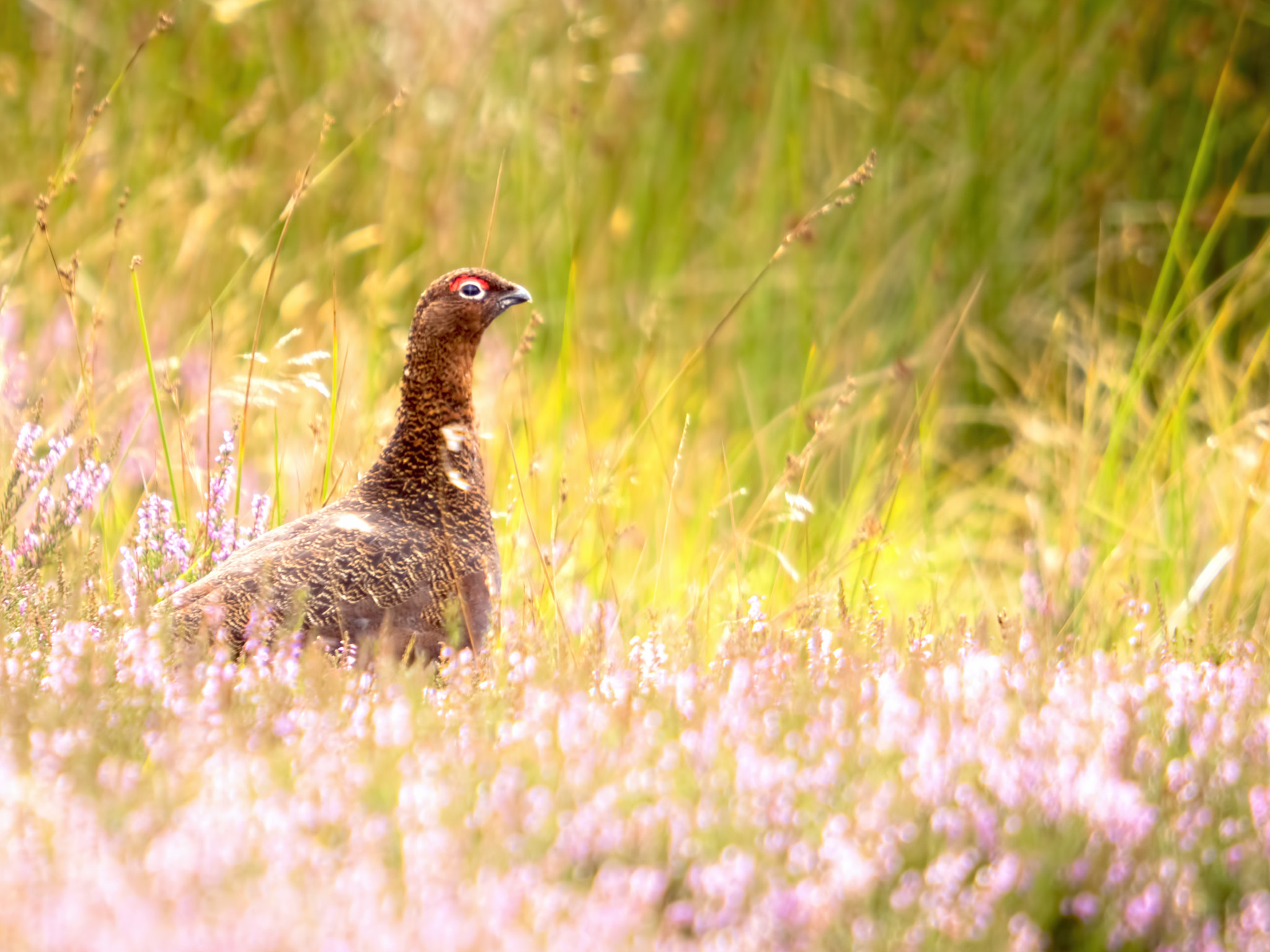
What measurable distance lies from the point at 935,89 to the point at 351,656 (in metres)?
5.20

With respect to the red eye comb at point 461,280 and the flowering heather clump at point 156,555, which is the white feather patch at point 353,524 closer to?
the flowering heather clump at point 156,555

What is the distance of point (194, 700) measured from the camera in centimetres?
237

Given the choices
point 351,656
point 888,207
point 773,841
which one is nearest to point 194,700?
point 351,656

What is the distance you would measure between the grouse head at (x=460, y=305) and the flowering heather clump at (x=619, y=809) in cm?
122

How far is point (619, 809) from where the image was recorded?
2.10m

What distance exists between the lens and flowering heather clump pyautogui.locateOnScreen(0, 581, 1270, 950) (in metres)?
1.80

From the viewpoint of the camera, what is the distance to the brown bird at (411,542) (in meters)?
2.94

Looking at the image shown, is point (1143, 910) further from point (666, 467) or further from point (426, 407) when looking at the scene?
point (666, 467)

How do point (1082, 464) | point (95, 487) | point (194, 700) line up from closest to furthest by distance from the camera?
point (194, 700) < point (95, 487) < point (1082, 464)

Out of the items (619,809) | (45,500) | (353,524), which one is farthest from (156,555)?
(619,809)

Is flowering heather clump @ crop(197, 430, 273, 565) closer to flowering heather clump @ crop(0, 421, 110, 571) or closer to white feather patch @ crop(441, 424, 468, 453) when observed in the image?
flowering heather clump @ crop(0, 421, 110, 571)

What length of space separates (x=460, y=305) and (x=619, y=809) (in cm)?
187

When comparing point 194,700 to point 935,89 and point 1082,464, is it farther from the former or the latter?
point 935,89

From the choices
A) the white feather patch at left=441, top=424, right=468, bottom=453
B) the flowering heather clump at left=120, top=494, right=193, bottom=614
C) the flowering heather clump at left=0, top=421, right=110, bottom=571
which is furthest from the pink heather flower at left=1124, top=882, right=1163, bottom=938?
the flowering heather clump at left=0, top=421, right=110, bottom=571
